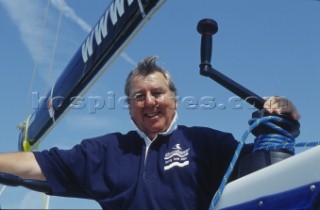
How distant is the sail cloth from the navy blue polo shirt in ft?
1.45

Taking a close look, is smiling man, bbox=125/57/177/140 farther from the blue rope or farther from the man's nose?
the blue rope

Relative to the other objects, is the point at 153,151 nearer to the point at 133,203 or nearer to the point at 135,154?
the point at 135,154

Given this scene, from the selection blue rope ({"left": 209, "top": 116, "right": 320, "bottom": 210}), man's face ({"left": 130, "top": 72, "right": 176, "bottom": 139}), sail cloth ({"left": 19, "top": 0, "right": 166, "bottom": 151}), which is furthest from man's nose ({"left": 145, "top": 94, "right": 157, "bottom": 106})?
blue rope ({"left": 209, "top": 116, "right": 320, "bottom": 210})

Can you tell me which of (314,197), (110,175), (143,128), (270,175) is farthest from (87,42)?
(314,197)

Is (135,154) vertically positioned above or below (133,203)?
above

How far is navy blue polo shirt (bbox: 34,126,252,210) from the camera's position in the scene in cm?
162

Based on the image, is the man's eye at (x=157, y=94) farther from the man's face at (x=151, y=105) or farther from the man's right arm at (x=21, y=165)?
the man's right arm at (x=21, y=165)

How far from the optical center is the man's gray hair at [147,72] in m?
1.90

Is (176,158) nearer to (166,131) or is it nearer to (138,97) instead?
(166,131)

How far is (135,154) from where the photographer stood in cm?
177

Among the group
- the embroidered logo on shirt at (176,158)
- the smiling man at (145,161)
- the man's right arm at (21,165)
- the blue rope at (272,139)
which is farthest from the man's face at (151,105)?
the blue rope at (272,139)

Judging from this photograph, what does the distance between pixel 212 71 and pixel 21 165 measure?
669 millimetres

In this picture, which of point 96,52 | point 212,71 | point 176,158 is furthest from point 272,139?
point 96,52

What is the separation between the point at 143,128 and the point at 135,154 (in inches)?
4.6
